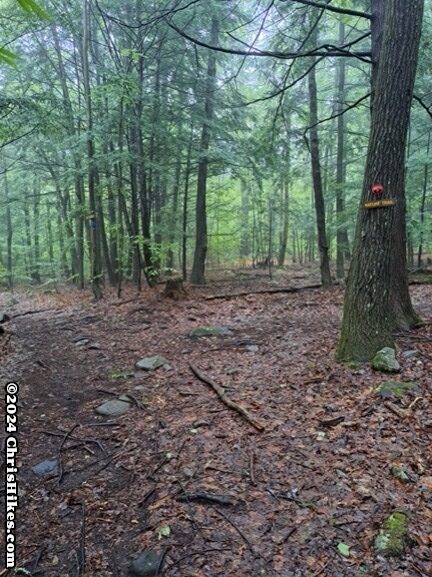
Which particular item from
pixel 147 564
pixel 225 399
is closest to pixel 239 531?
pixel 147 564

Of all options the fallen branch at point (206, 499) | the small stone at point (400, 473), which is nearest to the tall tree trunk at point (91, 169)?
the fallen branch at point (206, 499)

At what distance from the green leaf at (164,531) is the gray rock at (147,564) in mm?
144

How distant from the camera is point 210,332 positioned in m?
7.93

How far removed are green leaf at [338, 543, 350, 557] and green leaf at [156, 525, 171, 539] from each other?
47.5 inches

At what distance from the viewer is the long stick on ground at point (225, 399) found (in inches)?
166

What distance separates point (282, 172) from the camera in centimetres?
1285

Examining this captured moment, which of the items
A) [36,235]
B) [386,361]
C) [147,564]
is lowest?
[147,564]

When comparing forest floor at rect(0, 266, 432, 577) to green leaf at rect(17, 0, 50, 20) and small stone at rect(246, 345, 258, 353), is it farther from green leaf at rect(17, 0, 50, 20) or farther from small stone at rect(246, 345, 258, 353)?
green leaf at rect(17, 0, 50, 20)

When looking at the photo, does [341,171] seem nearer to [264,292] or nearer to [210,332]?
[264,292]

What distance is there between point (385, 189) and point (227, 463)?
373 centimetres

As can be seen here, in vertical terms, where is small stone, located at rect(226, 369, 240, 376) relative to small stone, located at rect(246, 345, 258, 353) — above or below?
below

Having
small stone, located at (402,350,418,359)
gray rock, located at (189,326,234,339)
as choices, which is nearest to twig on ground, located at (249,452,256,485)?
small stone, located at (402,350,418,359)

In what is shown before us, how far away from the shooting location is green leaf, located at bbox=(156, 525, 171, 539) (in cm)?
290

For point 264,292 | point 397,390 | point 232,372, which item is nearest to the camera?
point 397,390
